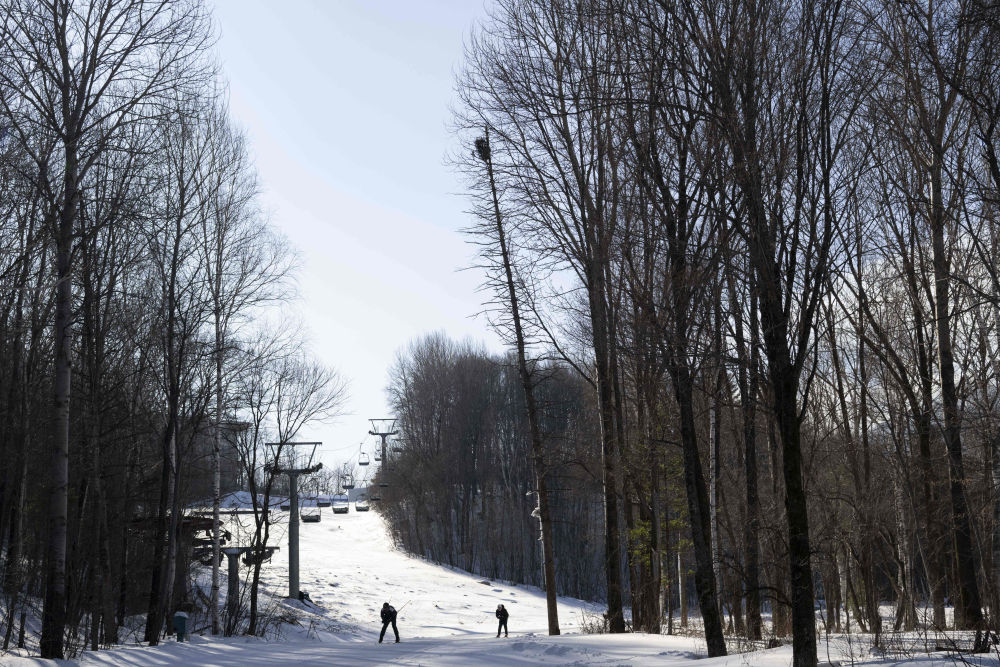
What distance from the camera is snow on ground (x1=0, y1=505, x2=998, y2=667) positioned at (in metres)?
12.9

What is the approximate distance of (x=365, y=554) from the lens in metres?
59.2

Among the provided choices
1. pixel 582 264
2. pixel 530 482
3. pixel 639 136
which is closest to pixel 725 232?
pixel 639 136

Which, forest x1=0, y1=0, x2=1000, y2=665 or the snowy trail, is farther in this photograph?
the snowy trail

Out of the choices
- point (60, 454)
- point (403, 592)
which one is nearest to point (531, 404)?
point (60, 454)

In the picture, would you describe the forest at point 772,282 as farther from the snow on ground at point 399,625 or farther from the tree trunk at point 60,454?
the tree trunk at point 60,454

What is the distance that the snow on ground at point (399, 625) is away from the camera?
12883 millimetres

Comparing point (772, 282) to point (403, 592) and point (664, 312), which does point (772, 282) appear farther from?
point (403, 592)

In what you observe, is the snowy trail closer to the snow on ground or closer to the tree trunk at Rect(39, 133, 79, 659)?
the snow on ground

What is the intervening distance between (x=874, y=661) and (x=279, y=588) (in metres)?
33.1

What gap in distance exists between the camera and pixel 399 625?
3450 cm

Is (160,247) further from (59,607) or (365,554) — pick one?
(365,554)

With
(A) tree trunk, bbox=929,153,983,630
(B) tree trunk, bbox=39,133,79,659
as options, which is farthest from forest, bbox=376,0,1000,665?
(B) tree trunk, bbox=39,133,79,659

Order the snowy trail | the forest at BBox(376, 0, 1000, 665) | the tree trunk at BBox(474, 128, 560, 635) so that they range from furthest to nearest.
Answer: the snowy trail < the tree trunk at BBox(474, 128, 560, 635) < the forest at BBox(376, 0, 1000, 665)

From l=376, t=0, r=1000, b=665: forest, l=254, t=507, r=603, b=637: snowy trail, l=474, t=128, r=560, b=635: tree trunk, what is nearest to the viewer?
l=376, t=0, r=1000, b=665: forest
